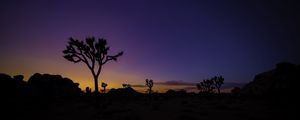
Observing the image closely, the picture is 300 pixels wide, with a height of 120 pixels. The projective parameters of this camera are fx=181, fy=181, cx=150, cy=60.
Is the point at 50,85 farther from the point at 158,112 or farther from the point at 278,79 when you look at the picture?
the point at 278,79

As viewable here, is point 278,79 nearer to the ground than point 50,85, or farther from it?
nearer to the ground

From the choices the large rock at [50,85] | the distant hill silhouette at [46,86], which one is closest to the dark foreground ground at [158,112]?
the distant hill silhouette at [46,86]

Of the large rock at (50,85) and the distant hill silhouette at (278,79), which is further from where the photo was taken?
the large rock at (50,85)

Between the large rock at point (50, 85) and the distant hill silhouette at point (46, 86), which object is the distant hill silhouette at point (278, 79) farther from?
the large rock at point (50, 85)

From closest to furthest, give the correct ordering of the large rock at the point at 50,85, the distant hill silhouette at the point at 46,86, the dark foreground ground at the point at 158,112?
1. the dark foreground ground at the point at 158,112
2. the distant hill silhouette at the point at 46,86
3. the large rock at the point at 50,85

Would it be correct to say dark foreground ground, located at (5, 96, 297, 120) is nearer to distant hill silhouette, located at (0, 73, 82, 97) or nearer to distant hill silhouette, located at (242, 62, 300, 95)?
distant hill silhouette, located at (0, 73, 82, 97)

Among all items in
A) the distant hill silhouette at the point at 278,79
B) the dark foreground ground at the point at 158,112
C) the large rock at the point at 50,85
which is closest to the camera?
the dark foreground ground at the point at 158,112

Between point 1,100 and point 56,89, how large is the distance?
2837 centimetres

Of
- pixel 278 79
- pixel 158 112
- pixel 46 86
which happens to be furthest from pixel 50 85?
pixel 278 79

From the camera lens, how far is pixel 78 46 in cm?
1966

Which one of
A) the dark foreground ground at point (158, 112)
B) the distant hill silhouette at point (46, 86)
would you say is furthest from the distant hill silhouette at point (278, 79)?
the distant hill silhouette at point (46, 86)

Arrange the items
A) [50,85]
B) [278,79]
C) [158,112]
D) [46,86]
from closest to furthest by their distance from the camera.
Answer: [158,112] → [278,79] → [46,86] → [50,85]

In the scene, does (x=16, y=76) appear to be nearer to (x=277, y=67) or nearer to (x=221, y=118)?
(x=221, y=118)

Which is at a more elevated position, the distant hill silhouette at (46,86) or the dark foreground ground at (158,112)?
the distant hill silhouette at (46,86)
